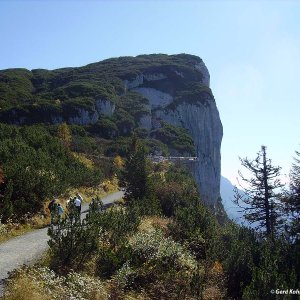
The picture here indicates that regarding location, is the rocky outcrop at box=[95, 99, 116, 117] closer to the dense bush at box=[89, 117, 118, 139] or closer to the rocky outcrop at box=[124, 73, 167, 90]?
the dense bush at box=[89, 117, 118, 139]

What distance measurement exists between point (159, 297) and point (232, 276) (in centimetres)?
297

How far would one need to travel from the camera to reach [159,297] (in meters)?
10.4

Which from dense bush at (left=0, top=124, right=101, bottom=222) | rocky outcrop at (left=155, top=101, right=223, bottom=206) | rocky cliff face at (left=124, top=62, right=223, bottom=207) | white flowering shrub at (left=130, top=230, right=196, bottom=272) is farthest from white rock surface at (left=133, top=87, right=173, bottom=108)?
white flowering shrub at (left=130, top=230, right=196, bottom=272)

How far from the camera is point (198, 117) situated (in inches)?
3676

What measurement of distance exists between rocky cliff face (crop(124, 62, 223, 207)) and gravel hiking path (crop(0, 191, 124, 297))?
231 ft

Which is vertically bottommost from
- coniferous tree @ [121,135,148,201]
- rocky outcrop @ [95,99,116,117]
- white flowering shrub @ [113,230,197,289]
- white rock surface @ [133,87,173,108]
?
white flowering shrub @ [113,230,197,289]

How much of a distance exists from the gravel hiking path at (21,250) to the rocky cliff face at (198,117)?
70467 mm

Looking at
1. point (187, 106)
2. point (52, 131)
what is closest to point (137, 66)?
point (187, 106)

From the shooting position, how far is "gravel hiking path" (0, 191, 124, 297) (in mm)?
10523

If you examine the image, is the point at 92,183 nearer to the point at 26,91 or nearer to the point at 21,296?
the point at 21,296

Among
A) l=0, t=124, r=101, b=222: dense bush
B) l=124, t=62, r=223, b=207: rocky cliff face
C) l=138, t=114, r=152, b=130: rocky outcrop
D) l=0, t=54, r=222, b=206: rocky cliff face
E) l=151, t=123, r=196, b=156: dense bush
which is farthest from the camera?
l=124, t=62, r=223, b=207: rocky cliff face

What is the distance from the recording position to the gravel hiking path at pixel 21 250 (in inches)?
414

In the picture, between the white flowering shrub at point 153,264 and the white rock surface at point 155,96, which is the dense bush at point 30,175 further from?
the white rock surface at point 155,96

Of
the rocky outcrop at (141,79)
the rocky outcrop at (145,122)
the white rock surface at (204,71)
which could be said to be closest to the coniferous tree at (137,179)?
the rocky outcrop at (145,122)
